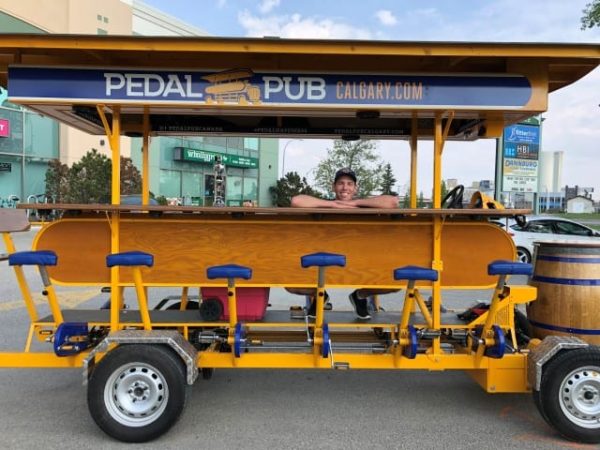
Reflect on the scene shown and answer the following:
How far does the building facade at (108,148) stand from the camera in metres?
27.5

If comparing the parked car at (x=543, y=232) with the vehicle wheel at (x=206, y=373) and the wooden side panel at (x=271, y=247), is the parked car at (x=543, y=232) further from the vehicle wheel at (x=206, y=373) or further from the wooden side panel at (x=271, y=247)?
the vehicle wheel at (x=206, y=373)

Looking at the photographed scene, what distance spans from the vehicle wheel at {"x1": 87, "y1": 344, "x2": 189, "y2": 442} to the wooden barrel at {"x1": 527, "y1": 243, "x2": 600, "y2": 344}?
2969 mm

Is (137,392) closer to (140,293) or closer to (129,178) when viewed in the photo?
(140,293)

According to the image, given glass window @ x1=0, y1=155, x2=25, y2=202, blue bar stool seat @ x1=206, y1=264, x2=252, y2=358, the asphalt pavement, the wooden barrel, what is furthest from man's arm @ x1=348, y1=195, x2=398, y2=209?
glass window @ x1=0, y1=155, x2=25, y2=202

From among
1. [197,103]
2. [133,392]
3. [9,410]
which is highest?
[197,103]

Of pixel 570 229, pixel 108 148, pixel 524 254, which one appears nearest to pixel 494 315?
pixel 524 254

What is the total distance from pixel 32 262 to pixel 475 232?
339cm

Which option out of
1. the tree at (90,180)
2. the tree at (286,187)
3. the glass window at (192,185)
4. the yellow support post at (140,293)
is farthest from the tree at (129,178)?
the yellow support post at (140,293)

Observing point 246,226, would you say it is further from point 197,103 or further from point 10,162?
point 10,162

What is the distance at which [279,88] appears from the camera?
3.68m

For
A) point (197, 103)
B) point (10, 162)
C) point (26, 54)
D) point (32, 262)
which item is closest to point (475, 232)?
point (197, 103)

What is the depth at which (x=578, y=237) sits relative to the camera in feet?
42.2

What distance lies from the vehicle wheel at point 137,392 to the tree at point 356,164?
20.0 m

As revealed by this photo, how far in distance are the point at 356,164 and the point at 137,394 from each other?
2177 centimetres
